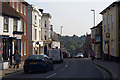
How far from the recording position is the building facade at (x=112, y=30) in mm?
34000

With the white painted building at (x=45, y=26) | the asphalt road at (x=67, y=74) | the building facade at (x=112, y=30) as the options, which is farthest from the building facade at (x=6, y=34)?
the white painted building at (x=45, y=26)

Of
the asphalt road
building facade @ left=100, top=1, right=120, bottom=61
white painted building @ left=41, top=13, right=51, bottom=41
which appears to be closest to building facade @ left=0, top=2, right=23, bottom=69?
the asphalt road

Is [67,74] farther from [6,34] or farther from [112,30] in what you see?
[112,30]

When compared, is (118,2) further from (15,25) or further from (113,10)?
(15,25)

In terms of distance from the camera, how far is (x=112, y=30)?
36719mm

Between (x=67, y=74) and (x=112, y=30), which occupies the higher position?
(x=112, y=30)

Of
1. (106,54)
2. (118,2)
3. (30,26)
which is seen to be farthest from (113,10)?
(30,26)

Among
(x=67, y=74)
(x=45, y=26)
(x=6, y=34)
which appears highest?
(x=45, y=26)

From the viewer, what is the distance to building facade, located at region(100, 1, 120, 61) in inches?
1339

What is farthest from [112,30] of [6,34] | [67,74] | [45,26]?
[45,26]

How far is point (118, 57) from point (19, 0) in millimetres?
16870

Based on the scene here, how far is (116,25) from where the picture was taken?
112ft

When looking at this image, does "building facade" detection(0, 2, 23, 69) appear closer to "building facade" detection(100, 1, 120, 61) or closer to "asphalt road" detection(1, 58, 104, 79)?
"asphalt road" detection(1, 58, 104, 79)

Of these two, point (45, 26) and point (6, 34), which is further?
point (45, 26)
